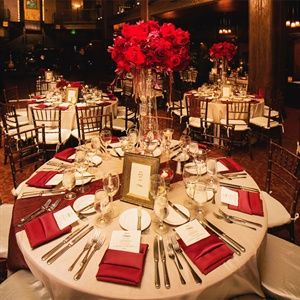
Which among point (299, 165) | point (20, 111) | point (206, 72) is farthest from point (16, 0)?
point (299, 165)

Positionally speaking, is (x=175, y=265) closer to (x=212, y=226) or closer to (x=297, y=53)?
(x=212, y=226)

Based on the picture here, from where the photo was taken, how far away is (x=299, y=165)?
86.3 inches

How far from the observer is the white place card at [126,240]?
144 centimetres

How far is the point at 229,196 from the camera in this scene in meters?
1.92

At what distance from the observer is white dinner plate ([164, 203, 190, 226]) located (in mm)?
1631

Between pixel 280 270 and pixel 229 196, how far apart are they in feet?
1.59

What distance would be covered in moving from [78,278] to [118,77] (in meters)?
1.67

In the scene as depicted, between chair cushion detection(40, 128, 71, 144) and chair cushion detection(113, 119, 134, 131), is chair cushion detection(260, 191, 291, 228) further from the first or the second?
chair cushion detection(113, 119, 134, 131)

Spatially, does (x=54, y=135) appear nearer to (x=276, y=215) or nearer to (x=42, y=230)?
(x=42, y=230)

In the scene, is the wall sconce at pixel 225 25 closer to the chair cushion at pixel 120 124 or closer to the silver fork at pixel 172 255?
the chair cushion at pixel 120 124

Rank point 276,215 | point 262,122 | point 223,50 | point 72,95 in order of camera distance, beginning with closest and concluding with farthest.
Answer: point 276,215, point 262,122, point 72,95, point 223,50

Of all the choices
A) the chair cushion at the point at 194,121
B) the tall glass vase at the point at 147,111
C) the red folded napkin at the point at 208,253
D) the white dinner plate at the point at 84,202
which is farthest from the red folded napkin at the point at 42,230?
the chair cushion at the point at 194,121

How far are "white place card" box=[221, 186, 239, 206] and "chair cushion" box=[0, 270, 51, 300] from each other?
43.3 inches

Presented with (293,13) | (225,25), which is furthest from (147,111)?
(225,25)
